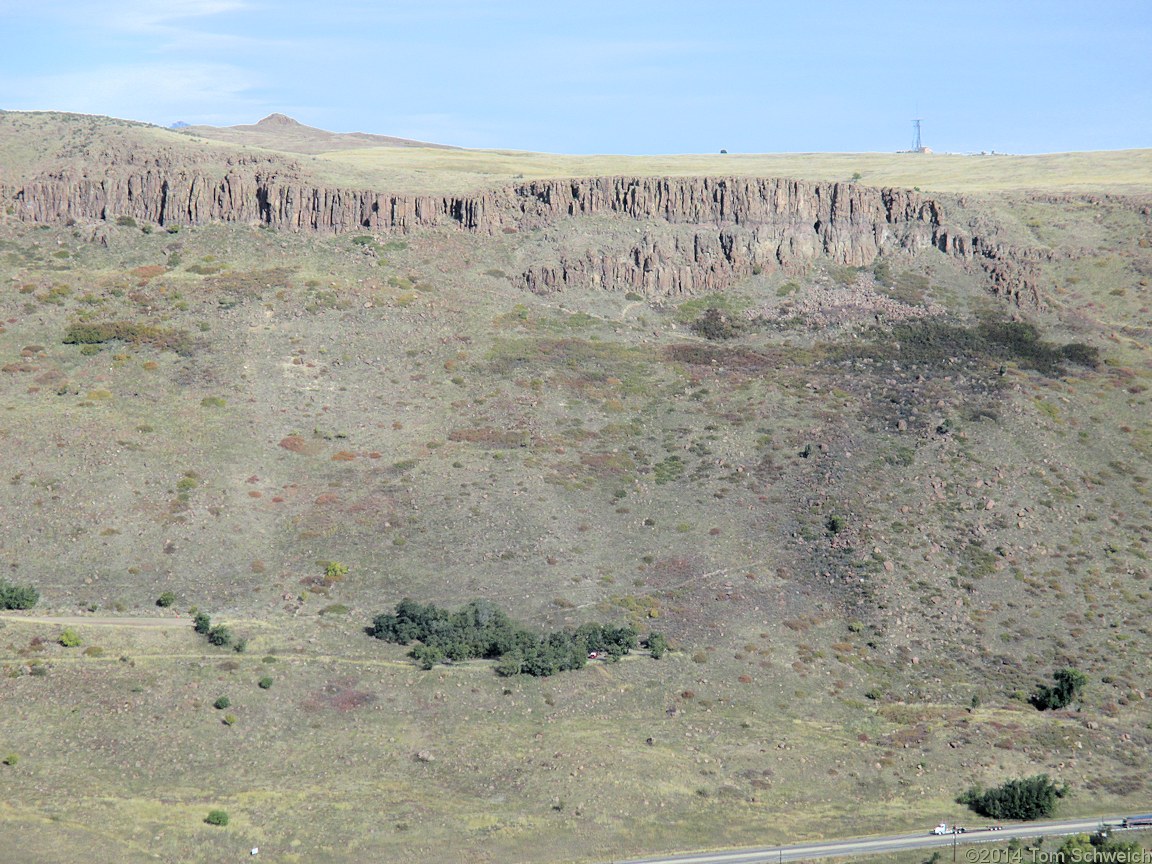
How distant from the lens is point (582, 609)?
83.5 metres

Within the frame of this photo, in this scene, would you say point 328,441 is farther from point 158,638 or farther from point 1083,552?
point 1083,552

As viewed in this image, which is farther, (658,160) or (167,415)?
(658,160)

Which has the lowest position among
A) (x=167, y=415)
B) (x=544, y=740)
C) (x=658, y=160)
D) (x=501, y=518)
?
(x=544, y=740)

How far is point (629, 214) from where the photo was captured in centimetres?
13212

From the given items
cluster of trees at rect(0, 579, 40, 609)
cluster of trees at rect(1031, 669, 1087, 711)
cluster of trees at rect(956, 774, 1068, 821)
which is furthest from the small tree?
cluster of trees at rect(0, 579, 40, 609)

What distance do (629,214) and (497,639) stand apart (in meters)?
65.3

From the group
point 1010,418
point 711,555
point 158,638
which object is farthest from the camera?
point 1010,418

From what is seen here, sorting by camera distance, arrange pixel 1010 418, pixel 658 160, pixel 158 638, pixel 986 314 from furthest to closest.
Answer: pixel 658 160
pixel 986 314
pixel 1010 418
pixel 158 638

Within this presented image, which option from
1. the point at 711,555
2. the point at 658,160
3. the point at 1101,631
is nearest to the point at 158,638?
the point at 711,555

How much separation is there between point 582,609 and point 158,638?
26.1 m

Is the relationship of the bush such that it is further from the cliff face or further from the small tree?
the cliff face

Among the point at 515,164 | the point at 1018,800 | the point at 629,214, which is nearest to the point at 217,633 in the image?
the point at 1018,800

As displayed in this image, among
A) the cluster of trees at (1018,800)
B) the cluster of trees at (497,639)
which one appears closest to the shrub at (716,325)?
the cluster of trees at (497,639)

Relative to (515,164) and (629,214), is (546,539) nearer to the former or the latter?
(629,214)
